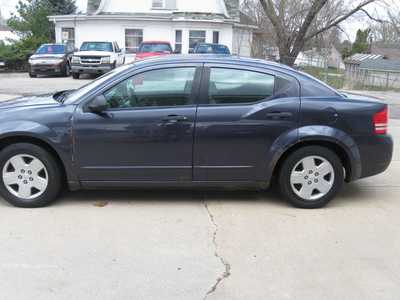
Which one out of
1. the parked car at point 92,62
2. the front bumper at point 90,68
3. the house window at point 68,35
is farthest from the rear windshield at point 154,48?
the house window at point 68,35

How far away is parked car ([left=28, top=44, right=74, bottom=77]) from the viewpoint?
2511 centimetres

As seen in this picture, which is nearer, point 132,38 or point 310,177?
point 310,177

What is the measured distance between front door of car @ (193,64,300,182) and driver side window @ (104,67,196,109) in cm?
19

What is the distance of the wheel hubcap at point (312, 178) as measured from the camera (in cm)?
522

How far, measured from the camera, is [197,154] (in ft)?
16.8

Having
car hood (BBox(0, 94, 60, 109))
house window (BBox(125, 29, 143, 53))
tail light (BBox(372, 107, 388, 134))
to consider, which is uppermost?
house window (BBox(125, 29, 143, 53))

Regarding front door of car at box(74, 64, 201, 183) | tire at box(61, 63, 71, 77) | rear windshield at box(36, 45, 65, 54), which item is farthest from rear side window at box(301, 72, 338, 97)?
rear windshield at box(36, 45, 65, 54)

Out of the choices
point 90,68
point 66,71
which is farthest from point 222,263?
point 66,71

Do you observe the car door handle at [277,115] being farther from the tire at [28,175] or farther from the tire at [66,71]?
the tire at [66,71]

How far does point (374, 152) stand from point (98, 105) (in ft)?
9.72

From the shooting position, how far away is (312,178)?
5.26 metres

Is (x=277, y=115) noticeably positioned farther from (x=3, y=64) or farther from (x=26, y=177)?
(x=3, y=64)

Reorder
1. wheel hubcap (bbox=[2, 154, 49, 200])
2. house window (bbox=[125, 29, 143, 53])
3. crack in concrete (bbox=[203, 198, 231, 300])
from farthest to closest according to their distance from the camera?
house window (bbox=[125, 29, 143, 53]) → wheel hubcap (bbox=[2, 154, 49, 200]) → crack in concrete (bbox=[203, 198, 231, 300])

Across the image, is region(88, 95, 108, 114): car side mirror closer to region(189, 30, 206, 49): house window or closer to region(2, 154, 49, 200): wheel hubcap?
region(2, 154, 49, 200): wheel hubcap
